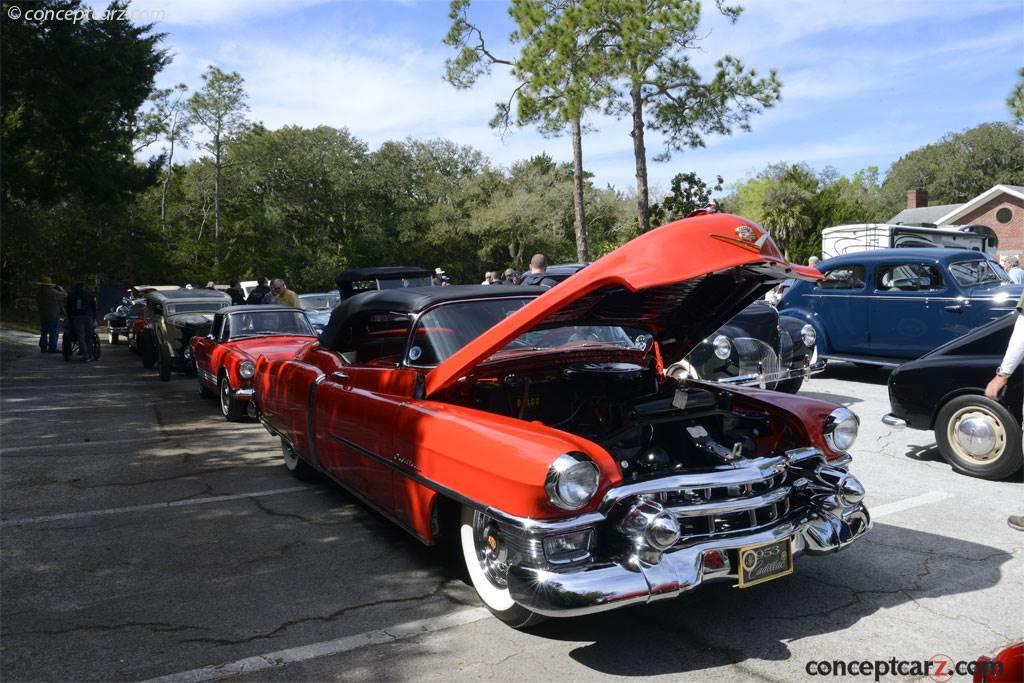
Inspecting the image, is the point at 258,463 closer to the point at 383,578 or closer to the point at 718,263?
the point at 383,578

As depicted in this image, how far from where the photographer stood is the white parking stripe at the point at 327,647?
10.9 feet

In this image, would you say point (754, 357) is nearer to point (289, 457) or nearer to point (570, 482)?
point (289, 457)

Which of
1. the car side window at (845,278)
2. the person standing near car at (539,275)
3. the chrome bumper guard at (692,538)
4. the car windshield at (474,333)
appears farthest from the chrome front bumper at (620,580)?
the car side window at (845,278)

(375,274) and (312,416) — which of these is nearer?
(312,416)

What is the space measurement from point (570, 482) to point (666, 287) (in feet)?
4.78

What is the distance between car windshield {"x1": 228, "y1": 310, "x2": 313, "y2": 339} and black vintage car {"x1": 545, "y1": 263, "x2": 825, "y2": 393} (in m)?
5.63

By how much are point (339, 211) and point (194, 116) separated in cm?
1104

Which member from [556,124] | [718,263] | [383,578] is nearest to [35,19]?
[556,124]

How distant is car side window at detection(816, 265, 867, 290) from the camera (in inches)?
452

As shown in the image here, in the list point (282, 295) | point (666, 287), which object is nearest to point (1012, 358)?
point (666, 287)

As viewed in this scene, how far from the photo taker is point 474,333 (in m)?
4.57

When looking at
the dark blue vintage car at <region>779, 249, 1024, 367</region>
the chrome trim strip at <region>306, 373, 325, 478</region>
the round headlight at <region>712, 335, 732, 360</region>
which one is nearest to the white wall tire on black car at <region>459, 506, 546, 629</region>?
the chrome trim strip at <region>306, 373, 325, 478</region>

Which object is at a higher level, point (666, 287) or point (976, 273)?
point (976, 273)

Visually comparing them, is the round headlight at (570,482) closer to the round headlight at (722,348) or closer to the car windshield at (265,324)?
the round headlight at (722,348)
